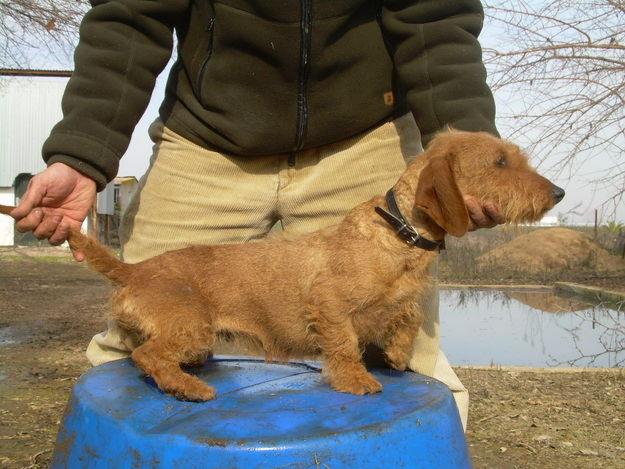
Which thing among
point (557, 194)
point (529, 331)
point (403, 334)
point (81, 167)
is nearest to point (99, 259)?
point (81, 167)

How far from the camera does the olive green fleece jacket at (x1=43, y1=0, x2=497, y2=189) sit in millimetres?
3533

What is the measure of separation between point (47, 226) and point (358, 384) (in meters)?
1.57

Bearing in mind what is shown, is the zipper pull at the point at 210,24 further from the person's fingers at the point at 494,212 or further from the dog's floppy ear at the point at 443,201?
the person's fingers at the point at 494,212

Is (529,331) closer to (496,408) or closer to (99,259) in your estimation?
(496,408)

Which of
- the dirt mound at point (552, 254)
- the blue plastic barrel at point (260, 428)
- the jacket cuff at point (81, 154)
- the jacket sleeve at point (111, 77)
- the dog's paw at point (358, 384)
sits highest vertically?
the jacket sleeve at point (111, 77)

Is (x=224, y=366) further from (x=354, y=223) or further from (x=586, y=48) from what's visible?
(x=586, y=48)

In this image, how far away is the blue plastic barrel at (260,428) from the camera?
2.38 m

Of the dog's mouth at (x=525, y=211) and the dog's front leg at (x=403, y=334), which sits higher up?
the dog's mouth at (x=525, y=211)

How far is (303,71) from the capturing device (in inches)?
141

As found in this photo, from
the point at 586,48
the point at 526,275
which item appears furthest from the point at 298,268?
the point at 526,275

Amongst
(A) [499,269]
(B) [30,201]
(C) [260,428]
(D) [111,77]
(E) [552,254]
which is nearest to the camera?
(C) [260,428]

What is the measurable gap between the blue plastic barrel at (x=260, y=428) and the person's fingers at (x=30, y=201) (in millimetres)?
758

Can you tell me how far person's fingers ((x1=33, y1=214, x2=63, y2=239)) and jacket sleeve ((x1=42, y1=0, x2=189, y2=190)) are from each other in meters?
0.25

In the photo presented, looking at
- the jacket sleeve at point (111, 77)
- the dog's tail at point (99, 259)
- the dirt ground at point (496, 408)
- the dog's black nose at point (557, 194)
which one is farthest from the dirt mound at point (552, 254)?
the dog's tail at point (99, 259)
